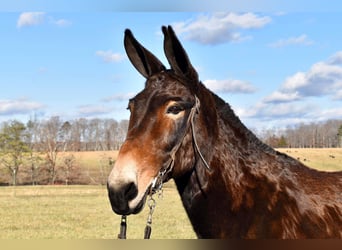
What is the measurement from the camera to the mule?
374 centimetres

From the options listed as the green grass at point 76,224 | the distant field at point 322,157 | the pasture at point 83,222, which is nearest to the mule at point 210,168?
the pasture at point 83,222

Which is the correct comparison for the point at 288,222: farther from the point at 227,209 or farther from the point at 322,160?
the point at 322,160

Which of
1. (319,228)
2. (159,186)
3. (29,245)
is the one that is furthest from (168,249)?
(319,228)

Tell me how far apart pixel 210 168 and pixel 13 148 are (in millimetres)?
50287

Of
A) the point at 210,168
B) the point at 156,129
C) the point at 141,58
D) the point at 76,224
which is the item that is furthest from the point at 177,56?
the point at 76,224

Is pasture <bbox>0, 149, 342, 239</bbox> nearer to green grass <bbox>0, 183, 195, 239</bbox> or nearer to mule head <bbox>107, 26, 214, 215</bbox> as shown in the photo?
green grass <bbox>0, 183, 195, 239</bbox>

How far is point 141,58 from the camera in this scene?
174 inches

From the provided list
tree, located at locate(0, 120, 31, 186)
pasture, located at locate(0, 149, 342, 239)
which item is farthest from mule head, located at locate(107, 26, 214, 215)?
tree, located at locate(0, 120, 31, 186)

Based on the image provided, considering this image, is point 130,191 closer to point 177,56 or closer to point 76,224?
point 177,56

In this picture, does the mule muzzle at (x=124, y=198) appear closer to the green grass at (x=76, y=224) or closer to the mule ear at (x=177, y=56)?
the mule ear at (x=177, y=56)

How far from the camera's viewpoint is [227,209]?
12.9 ft

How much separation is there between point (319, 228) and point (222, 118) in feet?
4.91

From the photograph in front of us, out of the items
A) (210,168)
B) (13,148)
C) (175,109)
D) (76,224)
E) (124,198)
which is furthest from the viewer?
(13,148)

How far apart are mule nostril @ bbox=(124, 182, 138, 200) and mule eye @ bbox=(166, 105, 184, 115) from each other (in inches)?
31.9
